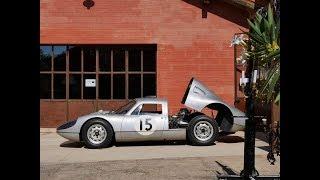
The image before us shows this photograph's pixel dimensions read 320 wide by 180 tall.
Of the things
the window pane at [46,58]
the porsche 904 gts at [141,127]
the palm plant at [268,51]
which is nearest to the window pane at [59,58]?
the window pane at [46,58]

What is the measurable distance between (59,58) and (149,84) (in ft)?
11.4

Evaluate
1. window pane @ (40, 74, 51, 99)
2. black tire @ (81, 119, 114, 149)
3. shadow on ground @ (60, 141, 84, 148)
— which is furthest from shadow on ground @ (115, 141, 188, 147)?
window pane @ (40, 74, 51, 99)

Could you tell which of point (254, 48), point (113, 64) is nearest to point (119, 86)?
point (113, 64)

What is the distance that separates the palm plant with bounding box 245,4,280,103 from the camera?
5160mm

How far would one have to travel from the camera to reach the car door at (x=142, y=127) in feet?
38.7

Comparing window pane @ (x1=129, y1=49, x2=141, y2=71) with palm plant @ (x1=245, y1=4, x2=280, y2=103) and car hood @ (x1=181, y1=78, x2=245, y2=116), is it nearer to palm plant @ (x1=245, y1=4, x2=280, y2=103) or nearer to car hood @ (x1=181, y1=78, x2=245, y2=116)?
car hood @ (x1=181, y1=78, x2=245, y2=116)

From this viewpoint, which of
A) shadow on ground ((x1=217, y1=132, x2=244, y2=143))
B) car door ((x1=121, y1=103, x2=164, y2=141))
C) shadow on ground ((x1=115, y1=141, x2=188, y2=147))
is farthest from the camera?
shadow on ground ((x1=217, y1=132, x2=244, y2=143))

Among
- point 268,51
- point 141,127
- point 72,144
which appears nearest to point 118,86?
point 72,144

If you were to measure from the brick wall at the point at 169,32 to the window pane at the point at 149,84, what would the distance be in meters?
0.30

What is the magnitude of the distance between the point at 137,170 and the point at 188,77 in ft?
→ 30.0

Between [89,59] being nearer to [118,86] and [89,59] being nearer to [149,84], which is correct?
[118,86]

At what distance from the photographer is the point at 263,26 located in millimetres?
5629

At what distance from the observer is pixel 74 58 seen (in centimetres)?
1734
